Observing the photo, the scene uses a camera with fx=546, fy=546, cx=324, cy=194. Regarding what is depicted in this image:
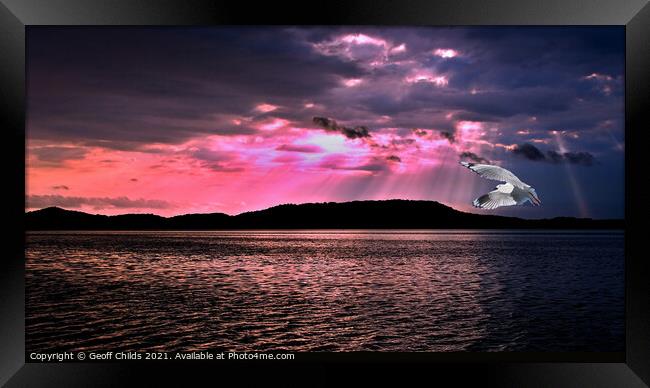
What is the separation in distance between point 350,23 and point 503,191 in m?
2.42

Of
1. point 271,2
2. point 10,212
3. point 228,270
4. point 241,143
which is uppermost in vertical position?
→ point 241,143

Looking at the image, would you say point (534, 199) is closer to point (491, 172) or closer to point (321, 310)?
point (491, 172)

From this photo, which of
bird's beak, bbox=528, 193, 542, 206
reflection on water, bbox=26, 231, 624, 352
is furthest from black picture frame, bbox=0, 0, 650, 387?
reflection on water, bbox=26, 231, 624, 352

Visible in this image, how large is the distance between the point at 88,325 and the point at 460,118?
106 ft

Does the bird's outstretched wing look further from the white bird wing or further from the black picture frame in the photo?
the black picture frame

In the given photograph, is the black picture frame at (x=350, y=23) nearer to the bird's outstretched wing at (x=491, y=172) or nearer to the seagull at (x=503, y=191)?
the seagull at (x=503, y=191)

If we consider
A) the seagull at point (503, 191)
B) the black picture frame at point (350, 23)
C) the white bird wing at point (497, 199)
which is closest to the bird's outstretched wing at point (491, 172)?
the seagull at point (503, 191)

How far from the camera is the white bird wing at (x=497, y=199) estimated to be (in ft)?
18.6

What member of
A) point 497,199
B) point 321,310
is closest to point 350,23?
point 497,199

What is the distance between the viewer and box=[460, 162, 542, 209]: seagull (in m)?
5.71

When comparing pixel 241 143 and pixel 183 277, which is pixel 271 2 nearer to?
pixel 183 277

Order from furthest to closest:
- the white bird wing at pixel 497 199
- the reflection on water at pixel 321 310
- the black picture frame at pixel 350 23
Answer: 1. the reflection on water at pixel 321 310
2. the white bird wing at pixel 497 199
3. the black picture frame at pixel 350 23

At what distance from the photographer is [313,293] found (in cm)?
1708

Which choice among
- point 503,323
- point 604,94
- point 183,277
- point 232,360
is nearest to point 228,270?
point 183,277
